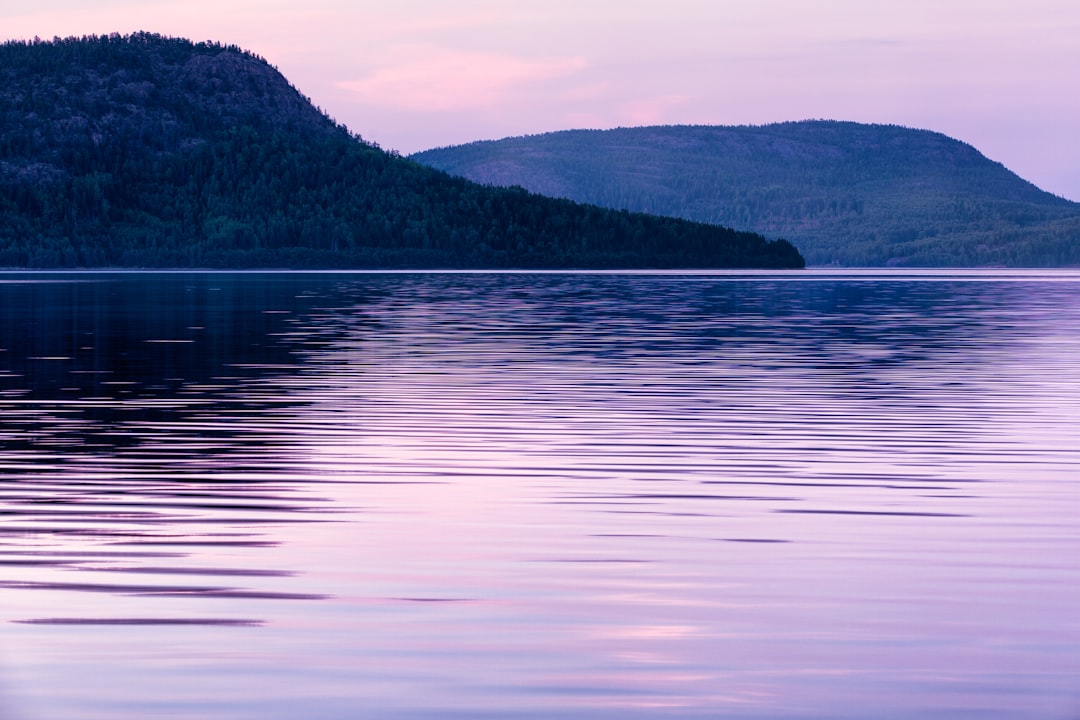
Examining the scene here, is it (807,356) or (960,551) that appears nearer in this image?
(960,551)

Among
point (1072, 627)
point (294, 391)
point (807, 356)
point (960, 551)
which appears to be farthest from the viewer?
point (807, 356)

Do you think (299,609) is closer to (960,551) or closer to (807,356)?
(960,551)

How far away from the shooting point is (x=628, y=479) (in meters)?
24.1

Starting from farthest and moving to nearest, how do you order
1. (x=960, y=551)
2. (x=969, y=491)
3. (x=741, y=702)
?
(x=969, y=491)
(x=960, y=551)
(x=741, y=702)

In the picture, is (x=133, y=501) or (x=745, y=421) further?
(x=745, y=421)

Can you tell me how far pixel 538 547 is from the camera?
62.2 feet

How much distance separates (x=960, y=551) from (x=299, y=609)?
6.84 metres

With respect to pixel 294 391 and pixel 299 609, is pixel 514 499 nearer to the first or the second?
pixel 299 609

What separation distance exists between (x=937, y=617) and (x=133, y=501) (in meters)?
10.3

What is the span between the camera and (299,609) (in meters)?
15.9

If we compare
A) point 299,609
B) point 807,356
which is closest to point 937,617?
point 299,609

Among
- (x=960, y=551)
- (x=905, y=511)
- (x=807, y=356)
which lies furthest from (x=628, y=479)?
(x=807, y=356)

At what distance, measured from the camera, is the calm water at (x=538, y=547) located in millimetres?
13500

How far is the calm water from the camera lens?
44.3 feet
